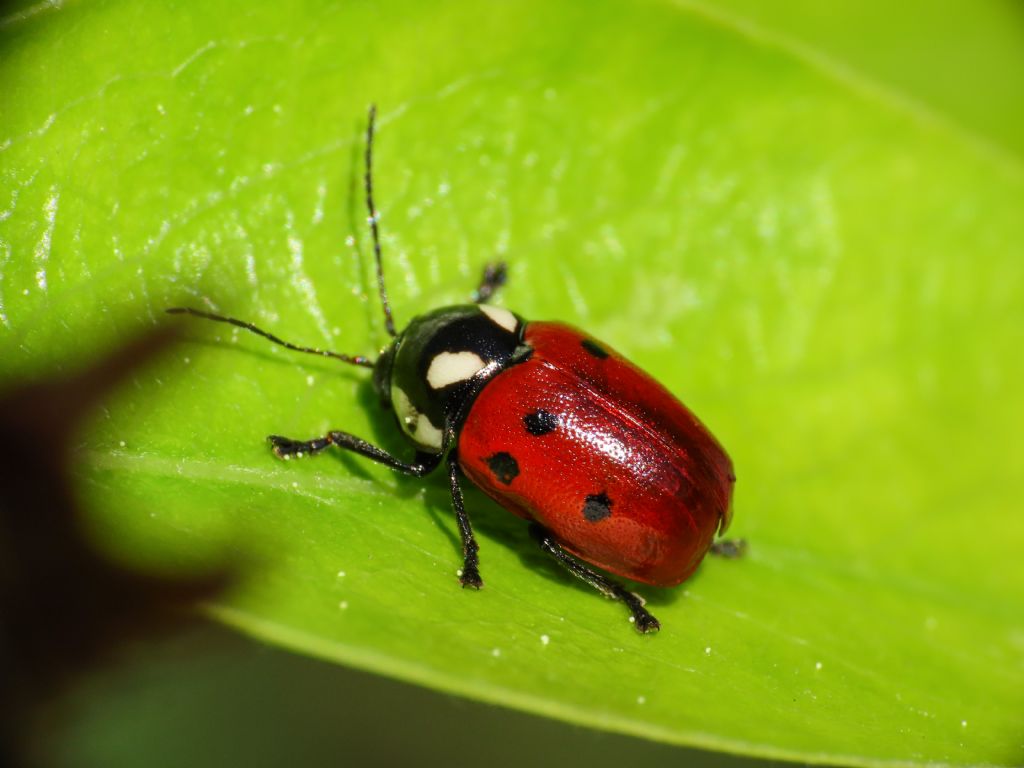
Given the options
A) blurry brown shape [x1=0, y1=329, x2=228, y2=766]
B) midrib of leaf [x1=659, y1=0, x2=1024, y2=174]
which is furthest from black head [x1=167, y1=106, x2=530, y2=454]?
blurry brown shape [x1=0, y1=329, x2=228, y2=766]

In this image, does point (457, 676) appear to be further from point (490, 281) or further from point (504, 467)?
point (490, 281)

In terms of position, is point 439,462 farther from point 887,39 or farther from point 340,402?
point 887,39

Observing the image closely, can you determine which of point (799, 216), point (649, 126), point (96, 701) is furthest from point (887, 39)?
point (96, 701)

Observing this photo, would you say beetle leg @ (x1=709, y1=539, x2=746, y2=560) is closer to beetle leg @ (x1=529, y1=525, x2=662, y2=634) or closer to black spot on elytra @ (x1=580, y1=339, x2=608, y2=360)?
beetle leg @ (x1=529, y1=525, x2=662, y2=634)

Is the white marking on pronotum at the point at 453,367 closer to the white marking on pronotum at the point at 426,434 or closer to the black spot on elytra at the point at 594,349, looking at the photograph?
the white marking on pronotum at the point at 426,434

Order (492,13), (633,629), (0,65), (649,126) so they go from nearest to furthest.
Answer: (0,65) → (633,629) → (492,13) → (649,126)

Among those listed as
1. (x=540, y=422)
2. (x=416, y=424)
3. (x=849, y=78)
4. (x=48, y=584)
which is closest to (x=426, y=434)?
(x=416, y=424)

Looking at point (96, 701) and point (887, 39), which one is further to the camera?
point (887, 39)
